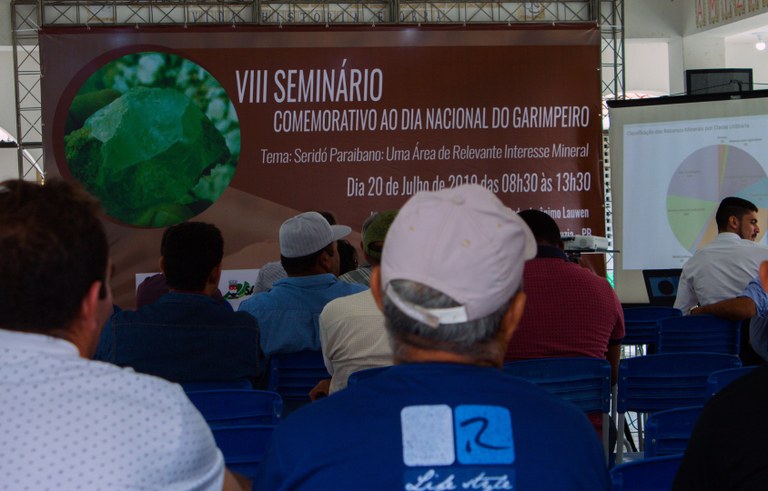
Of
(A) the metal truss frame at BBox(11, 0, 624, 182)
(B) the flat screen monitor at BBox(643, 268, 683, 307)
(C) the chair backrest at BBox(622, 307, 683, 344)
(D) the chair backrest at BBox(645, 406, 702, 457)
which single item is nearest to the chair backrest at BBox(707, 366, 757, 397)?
(D) the chair backrest at BBox(645, 406, 702, 457)

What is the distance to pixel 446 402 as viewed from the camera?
4.09 feet

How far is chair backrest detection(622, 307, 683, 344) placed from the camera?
5527 millimetres

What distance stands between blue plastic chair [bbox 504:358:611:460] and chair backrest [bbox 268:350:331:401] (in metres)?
0.96

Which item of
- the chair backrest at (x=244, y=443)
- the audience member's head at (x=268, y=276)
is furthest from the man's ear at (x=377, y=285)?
the audience member's head at (x=268, y=276)

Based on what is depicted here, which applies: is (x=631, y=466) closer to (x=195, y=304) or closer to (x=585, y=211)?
(x=195, y=304)

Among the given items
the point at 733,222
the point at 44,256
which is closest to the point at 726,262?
the point at 733,222

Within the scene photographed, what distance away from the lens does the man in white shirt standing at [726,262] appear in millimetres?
5199

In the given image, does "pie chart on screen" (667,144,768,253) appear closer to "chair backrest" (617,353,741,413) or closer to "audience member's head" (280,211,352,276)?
"chair backrest" (617,353,741,413)

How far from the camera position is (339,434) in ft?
4.12

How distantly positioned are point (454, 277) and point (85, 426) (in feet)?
1.82

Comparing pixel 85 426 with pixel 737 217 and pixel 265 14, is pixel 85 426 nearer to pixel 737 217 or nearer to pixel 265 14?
pixel 737 217

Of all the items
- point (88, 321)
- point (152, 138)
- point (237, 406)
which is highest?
point (152, 138)

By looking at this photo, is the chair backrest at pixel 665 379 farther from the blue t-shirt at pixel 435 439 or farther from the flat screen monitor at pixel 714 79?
the flat screen monitor at pixel 714 79

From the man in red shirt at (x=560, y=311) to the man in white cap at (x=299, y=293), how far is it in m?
0.81
